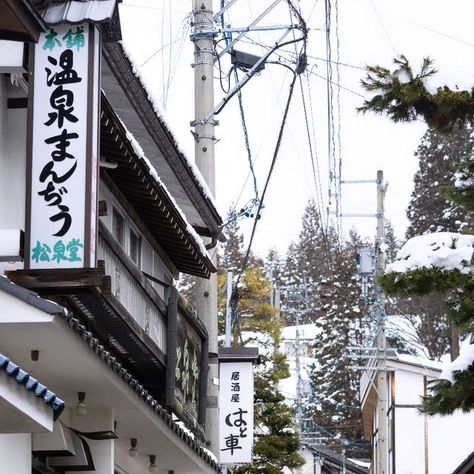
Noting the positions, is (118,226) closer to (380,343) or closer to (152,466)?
(152,466)

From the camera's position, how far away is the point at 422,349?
66188mm

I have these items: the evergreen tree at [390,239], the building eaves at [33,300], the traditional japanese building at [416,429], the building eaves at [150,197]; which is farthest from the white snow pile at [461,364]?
the evergreen tree at [390,239]

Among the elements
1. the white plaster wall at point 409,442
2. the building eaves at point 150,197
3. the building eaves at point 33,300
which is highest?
the building eaves at point 150,197

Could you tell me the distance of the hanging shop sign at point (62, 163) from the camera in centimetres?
1259

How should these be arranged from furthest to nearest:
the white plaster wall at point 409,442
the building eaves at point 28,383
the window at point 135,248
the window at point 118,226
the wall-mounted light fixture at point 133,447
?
the white plaster wall at point 409,442, the window at point 135,248, the window at point 118,226, the wall-mounted light fixture at point 133,447, the building eaves at point 28,383

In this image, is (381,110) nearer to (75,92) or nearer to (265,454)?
(75,92)

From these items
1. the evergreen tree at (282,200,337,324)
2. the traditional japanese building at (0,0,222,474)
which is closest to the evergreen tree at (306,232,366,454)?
the evergreen tree at (282,200,337,324)

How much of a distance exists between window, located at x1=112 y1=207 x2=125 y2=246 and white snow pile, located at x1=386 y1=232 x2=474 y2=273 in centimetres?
658

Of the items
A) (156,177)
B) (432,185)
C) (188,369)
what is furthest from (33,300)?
(432,185)

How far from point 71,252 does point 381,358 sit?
27457 mm

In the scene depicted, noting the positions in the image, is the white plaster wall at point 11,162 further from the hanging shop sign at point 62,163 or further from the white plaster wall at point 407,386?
the white plaster wall at point 407,386

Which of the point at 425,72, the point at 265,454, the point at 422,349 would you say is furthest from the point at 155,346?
the point at 422,349

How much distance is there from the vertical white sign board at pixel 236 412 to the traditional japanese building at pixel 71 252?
6020 mm

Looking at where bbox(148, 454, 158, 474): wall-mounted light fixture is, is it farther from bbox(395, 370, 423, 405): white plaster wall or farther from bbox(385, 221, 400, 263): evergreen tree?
bbox(385, 221, 400, 263): evergreen tree
